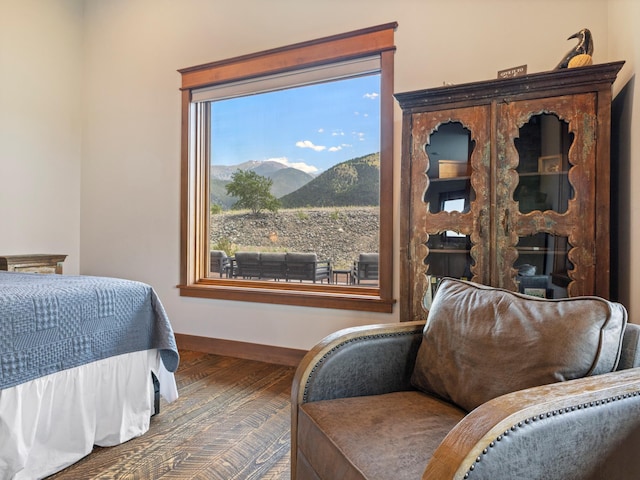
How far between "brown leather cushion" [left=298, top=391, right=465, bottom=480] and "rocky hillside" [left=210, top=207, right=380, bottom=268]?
1.75m

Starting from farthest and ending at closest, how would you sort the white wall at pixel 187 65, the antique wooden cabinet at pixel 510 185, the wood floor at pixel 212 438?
the white wall at pixel 187 65 < the antique wooden cabinet at pixel 510 185 < the wood floor at pixel 212 438

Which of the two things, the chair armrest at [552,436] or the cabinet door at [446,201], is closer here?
the chair armrest at [552,436]

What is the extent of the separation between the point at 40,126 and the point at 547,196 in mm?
4151

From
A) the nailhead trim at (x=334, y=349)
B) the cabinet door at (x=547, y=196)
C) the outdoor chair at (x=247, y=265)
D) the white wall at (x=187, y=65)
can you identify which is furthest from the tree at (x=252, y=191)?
the nailhead trim at (x=334, y=349)

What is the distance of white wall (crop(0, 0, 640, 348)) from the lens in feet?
7.79

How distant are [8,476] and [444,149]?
2.41m

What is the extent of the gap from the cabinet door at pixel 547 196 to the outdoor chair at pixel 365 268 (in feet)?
3.45

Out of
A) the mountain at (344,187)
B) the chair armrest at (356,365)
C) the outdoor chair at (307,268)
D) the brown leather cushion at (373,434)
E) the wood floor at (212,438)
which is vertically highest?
the mountain at (344,187)

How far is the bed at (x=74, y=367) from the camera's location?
A: 145cm

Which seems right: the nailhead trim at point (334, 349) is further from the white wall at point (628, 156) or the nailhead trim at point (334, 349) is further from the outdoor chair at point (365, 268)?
the outdoor chair at point (365, 268)

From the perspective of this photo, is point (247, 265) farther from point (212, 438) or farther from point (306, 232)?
point (212, 438)

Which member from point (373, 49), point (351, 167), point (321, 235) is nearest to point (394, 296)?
point (321, 235)

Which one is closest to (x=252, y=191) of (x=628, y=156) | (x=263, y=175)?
(x=263, y=175)

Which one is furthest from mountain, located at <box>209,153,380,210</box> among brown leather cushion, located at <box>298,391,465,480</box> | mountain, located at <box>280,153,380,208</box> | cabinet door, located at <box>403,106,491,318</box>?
brown leather cushion, located at <box>298,391,465,480</box>
